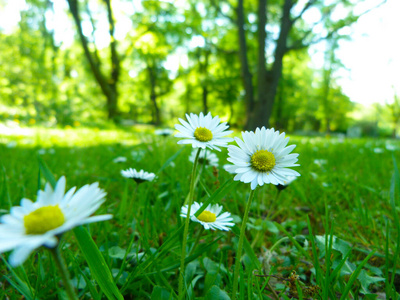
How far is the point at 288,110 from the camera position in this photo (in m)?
27.0

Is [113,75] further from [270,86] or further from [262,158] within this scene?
[262,158]

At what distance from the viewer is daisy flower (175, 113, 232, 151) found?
0.79 metres

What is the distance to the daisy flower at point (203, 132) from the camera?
2.60ft

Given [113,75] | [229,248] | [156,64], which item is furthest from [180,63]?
[229,248]

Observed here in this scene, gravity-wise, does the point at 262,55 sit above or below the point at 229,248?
above

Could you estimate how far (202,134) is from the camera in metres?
0.83

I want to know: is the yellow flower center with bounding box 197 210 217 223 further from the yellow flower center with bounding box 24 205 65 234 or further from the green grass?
the yellow flower center with bounding box 24 205 65 234

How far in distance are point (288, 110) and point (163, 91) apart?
39.4 feet

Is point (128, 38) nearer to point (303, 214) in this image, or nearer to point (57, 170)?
point (57, 170)

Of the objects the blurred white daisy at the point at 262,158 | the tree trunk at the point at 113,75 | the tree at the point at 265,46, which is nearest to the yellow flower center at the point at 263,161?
the blurred white daisy at the point at 262,158

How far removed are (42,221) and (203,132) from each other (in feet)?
1.67

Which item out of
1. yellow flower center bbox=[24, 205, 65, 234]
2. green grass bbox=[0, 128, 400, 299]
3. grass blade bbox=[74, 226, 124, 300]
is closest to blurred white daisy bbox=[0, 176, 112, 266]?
yellow flower center bbox=[24, 205, 65, 234]

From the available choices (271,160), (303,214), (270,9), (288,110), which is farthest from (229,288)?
(288,110)

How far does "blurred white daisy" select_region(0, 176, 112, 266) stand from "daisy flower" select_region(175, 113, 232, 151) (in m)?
0.37
